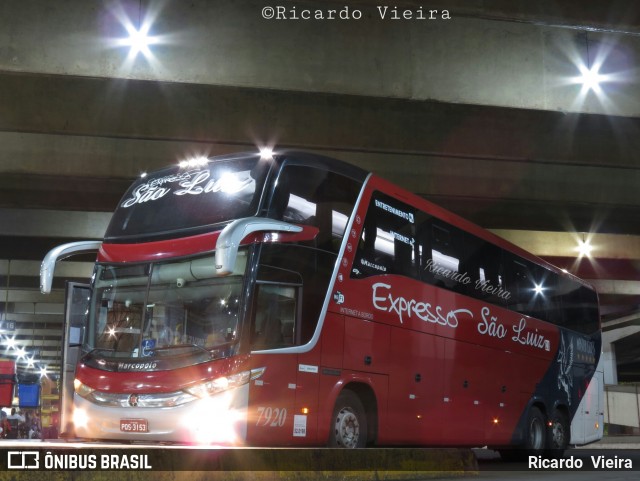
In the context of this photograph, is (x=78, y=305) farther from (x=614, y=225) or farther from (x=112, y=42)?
(x=614, y=225)

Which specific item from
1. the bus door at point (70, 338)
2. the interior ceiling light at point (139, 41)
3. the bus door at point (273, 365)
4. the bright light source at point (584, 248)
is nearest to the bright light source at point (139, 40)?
the interior ceiling light at point (139, 41)

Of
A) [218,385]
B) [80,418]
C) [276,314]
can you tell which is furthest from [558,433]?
[80,418]

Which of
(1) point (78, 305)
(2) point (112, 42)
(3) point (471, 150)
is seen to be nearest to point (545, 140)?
(3) point (471, 150)

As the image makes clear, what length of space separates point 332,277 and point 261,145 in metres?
5.71

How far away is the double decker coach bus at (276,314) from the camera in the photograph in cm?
895

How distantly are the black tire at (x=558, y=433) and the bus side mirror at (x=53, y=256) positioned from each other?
9923 millimetres

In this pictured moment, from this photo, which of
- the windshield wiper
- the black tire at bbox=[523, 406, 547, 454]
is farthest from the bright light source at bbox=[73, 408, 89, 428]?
the black tire at bbox=[523, 406, 547, 454]

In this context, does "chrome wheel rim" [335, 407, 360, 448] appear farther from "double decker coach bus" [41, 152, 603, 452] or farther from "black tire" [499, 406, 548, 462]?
"black tire" [499, 406, 548, 462]

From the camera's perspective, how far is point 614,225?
68.5 feet

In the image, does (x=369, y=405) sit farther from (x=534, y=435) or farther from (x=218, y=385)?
(x=534, y=435)

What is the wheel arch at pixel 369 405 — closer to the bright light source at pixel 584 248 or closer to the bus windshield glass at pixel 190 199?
the bus windshield glass at pixel 190 199

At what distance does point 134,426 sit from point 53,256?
2.70 m

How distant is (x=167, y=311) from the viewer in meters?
9.32

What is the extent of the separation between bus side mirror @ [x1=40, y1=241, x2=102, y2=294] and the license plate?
209cm
